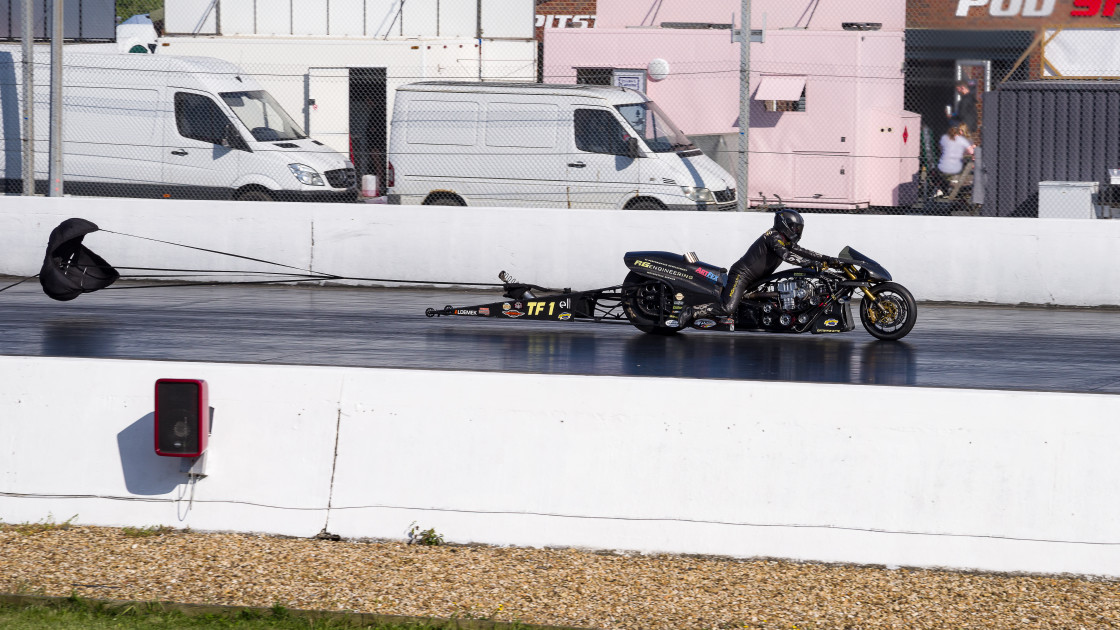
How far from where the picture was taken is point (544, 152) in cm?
1647

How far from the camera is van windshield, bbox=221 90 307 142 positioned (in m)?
17.3

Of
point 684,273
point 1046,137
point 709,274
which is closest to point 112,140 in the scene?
point 684,273

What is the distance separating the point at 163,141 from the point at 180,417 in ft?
37.7

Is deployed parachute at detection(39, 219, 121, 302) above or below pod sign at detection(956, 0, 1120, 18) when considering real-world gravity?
below

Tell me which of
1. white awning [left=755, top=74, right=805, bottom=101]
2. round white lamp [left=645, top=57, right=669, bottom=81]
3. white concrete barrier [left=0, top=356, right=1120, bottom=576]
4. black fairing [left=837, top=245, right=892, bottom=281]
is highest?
round white lamp [left=645, top=57, right=669, bottom=81]

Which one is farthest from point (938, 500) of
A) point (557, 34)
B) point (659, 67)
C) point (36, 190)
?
point (557, 34)

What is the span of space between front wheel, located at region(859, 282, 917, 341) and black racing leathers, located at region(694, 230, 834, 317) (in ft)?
1.83

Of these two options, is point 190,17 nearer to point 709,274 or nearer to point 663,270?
point 663,270

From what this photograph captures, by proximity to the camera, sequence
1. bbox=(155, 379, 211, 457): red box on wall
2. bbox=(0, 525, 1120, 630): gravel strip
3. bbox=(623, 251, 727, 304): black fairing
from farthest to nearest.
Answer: bbox=(623, 251, 727, 304): black fairing, bbox=(155, 379, 211, 457): red box on wall, bbox=(0, 525, 1120, 630): gravel strip

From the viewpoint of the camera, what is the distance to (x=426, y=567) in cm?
594

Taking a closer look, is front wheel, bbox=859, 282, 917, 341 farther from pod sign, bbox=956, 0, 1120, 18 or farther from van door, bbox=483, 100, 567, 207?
pod sign, bbox=956, 0, 1120, 18

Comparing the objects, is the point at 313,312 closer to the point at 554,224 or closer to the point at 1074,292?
the point at 554,224

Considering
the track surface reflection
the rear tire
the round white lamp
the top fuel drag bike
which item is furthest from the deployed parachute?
the round white lamp

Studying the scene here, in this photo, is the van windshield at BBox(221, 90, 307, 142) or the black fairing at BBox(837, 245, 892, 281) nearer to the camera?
the black fairing at BBox(837, 245, 892, 281)
